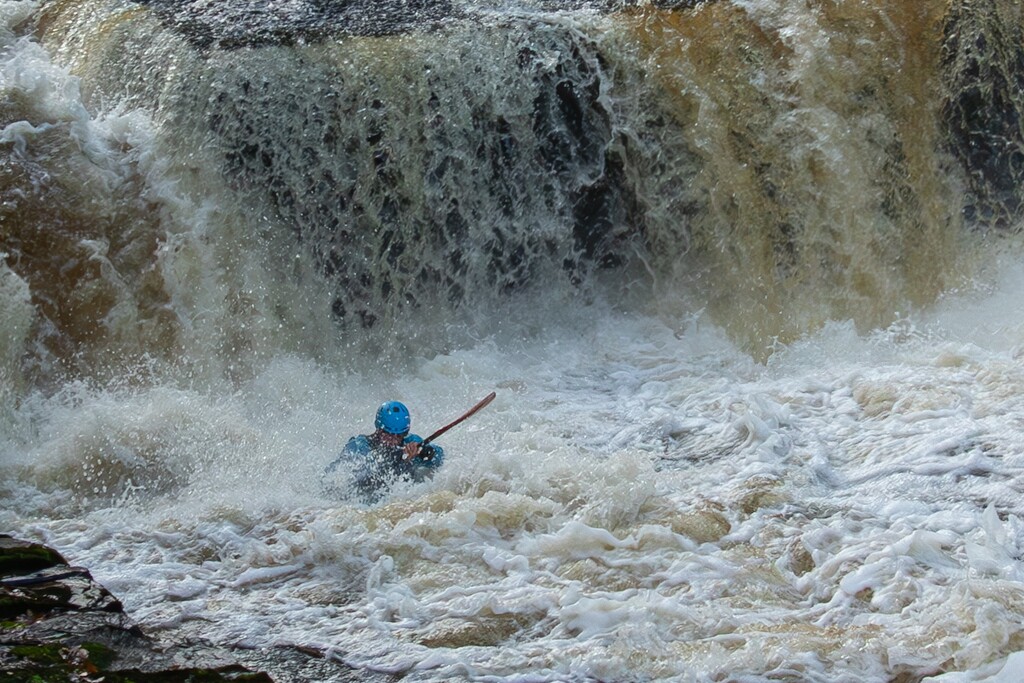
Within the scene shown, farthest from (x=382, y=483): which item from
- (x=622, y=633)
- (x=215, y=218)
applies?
(x=215, y=218)

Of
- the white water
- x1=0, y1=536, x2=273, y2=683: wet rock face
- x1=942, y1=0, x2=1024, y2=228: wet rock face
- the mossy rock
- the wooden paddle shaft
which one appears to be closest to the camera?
x1=0, y1=536, x2=273, y2=683: wet rock face

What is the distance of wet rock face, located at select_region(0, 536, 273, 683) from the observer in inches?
161

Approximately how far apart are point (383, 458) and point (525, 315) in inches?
93.5

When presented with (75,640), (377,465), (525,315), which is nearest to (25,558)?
(75,640)

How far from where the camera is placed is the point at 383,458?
19.6 ft

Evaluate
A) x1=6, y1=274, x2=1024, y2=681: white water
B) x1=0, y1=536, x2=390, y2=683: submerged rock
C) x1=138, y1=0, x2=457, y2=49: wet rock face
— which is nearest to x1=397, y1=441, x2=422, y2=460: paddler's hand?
x1=6, y1=274, x2=1024, y2=681: white water

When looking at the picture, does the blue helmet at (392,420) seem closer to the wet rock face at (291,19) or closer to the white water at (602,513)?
the white water at (602,513)

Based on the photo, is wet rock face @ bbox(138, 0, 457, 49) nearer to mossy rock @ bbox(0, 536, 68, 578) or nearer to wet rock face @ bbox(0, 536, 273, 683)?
mossy rock @ bbox(0, 536, 68, 578)

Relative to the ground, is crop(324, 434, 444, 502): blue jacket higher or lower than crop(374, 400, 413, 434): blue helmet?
lower

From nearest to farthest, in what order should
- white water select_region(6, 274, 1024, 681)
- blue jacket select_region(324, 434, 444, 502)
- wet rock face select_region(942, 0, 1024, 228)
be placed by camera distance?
1. white water select_region(6, 274, 1024, 681)
2. blue jacket select_region(324, 434, 444, 502)
3. wet rock face select_region(942, 0, 1024, 228)

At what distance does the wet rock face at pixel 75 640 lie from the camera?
4078 mm

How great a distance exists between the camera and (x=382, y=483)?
594cm

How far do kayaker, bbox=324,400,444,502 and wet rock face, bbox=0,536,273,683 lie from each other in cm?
143

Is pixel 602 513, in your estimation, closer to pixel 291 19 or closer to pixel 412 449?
pixel 412 449
